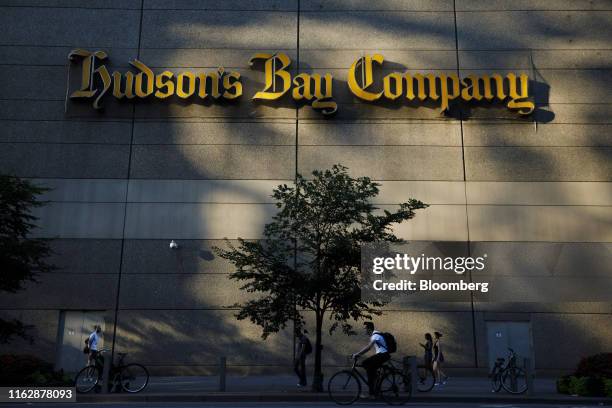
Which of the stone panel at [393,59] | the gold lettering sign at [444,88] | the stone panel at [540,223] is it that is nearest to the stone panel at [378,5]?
the stone panel at [393,59]

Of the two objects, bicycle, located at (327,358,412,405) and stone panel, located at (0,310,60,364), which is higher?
stone panel, located at (0,310,60,364)

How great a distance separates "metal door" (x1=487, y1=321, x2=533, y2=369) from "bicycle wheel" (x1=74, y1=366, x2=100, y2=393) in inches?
528

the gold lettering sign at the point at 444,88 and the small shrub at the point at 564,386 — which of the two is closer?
the small shrub at the point at 564,386

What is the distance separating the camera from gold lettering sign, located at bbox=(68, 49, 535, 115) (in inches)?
A: 885

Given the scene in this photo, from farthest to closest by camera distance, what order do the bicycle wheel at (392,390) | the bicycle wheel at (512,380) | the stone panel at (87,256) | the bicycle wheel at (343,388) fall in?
the stone panel at (87,256) → the bicycle wheel at (512,380) → the bicycle wheel at (392,390) → the bicycle wheel at (343,388)

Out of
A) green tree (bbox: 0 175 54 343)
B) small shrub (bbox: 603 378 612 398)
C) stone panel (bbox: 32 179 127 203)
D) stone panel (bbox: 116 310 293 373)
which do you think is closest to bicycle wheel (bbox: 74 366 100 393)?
green tree (bbox: 0 175 54 343)

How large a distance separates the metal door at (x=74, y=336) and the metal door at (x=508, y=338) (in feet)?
46.2

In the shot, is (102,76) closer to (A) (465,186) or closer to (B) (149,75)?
(B) (149,75)

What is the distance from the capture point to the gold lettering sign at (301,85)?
22484 millimetres

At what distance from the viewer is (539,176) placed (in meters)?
21.9

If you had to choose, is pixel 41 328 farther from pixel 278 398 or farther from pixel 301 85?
pixel 301 85

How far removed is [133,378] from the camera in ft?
47.6

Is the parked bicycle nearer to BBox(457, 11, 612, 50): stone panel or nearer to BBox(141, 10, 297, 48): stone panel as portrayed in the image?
BBox(457, 11, 612, 50): stone panel

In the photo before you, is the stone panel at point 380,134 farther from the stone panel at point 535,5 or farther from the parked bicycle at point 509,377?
the parked bicycle at point 509,377
